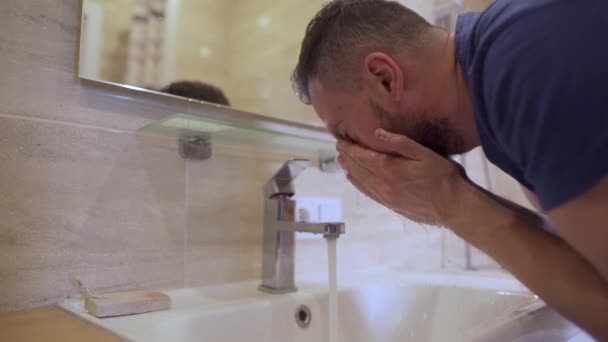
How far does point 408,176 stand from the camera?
548 mm

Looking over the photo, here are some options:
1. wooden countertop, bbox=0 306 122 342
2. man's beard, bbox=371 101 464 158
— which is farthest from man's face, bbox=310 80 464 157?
wooden countertop, bbox=0 306 122 342

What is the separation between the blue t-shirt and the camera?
0.33 m

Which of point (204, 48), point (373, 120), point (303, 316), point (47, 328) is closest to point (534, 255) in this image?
point (373, 120)

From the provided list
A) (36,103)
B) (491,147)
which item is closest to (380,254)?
(491,147)

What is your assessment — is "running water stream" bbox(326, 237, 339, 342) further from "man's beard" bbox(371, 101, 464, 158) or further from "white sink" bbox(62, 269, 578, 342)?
"man's beard" bbox(371, 101, 464, 158)

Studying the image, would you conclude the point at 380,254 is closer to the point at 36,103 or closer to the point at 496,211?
the point at 496,211

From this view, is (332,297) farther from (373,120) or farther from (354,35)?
(354,35)

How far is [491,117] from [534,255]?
15cm

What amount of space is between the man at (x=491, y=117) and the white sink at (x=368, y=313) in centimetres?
9

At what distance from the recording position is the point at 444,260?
1.15m

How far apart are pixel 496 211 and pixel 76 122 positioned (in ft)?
1.84

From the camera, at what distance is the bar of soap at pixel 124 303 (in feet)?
1.71

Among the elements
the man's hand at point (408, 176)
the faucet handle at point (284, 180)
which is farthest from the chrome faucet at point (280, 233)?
the man's hand at point (408, 176)

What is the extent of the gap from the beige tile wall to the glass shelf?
24 mm
